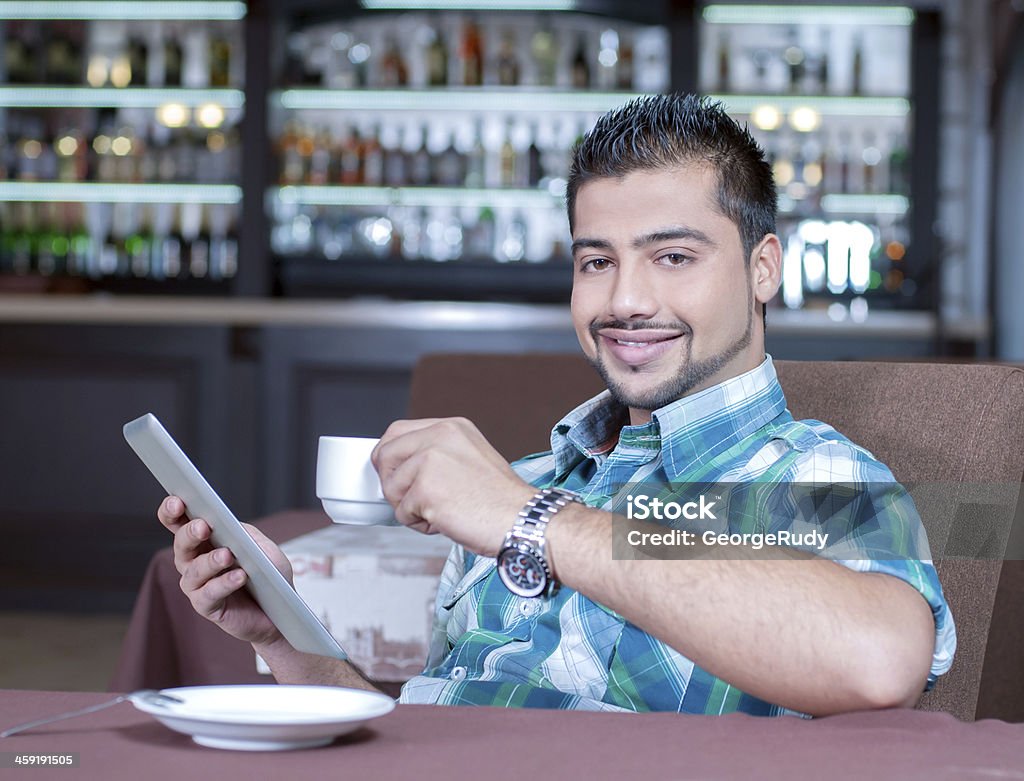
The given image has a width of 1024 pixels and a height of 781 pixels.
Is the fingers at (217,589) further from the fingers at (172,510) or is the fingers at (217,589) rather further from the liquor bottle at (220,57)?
the liquor bottle at (220,57)

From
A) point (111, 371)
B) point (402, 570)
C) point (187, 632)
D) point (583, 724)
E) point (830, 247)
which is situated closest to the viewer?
point (583, 724)

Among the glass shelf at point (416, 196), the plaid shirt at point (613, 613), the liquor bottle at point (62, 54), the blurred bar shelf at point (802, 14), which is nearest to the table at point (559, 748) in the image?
the plaid shirt at point (613, 613)

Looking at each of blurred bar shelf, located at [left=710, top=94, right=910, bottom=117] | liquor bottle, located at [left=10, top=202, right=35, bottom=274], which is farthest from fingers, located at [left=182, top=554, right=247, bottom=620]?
liquor bottle, located at [left=10, top=202, right=35, bottom=274]

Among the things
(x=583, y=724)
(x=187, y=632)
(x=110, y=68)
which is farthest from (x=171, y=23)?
(x=583, y=724)

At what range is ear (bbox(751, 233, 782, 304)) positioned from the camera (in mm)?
1189

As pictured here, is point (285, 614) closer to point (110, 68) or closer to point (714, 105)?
point (714, 105)

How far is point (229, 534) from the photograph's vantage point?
915 mm

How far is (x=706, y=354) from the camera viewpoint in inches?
44.8

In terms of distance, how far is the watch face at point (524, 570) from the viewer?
837 millimetres

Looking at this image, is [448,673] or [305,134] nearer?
[448,673]

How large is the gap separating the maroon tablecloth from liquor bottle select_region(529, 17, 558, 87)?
359 centimetres

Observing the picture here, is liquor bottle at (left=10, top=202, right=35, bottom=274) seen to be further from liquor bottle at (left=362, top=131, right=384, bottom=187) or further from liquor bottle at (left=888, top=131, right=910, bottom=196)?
liquor bottle at (left=888, top=131, right=910, bottom=196)

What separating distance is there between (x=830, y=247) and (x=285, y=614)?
166 inches

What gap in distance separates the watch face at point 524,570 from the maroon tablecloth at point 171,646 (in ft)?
3.25
